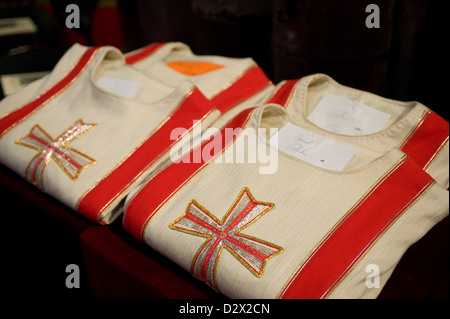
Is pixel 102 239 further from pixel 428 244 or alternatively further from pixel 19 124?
pixel 428 244

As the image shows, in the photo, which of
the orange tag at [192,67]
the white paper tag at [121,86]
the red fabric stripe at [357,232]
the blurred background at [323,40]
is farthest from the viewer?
the blurred background at [323,40]

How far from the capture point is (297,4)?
5.14 feet

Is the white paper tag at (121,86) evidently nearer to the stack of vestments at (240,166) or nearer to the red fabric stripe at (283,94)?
the stack of vestments at (240,166)

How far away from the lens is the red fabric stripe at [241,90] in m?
1.15

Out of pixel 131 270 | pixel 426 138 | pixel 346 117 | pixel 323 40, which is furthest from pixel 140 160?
pixel 323 40

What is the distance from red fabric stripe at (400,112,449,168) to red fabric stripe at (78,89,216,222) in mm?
428

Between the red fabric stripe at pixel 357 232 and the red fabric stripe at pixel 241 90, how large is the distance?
0.47 metres

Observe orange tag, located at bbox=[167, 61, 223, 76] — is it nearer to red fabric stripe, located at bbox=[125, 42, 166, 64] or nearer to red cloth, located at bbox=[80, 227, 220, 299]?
red fabric stripe, located at bbox=[125, 42, 166, 64]

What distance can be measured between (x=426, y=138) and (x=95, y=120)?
0.71 metres

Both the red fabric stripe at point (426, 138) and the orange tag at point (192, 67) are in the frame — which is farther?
the orange tag at point (192, 67)

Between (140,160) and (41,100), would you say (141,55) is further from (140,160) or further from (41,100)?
(140,160)

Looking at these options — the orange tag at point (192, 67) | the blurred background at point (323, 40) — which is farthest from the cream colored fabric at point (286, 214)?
the blurred background at point (323, 40)
